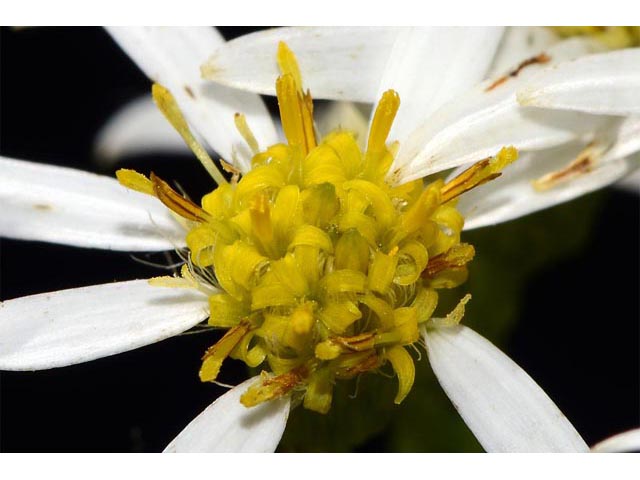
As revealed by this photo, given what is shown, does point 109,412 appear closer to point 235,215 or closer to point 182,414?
point 182,414

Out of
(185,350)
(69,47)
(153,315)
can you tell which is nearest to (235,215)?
(153,315)

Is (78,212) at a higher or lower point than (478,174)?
higher

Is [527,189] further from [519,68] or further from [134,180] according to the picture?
[134,180]

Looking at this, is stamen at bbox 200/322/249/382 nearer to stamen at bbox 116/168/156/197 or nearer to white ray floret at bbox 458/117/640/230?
stamen at bbox 116/168/156/197

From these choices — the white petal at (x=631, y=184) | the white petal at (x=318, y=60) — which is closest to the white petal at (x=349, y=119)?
the white petal at (x=318, y=60)

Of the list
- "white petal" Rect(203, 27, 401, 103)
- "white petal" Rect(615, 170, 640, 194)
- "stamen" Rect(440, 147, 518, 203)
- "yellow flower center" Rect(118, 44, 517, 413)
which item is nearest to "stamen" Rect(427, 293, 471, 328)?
"yellow flower center" Rect(118, 44, 517, 413)

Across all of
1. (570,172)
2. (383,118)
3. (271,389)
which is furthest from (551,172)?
(271,389)
